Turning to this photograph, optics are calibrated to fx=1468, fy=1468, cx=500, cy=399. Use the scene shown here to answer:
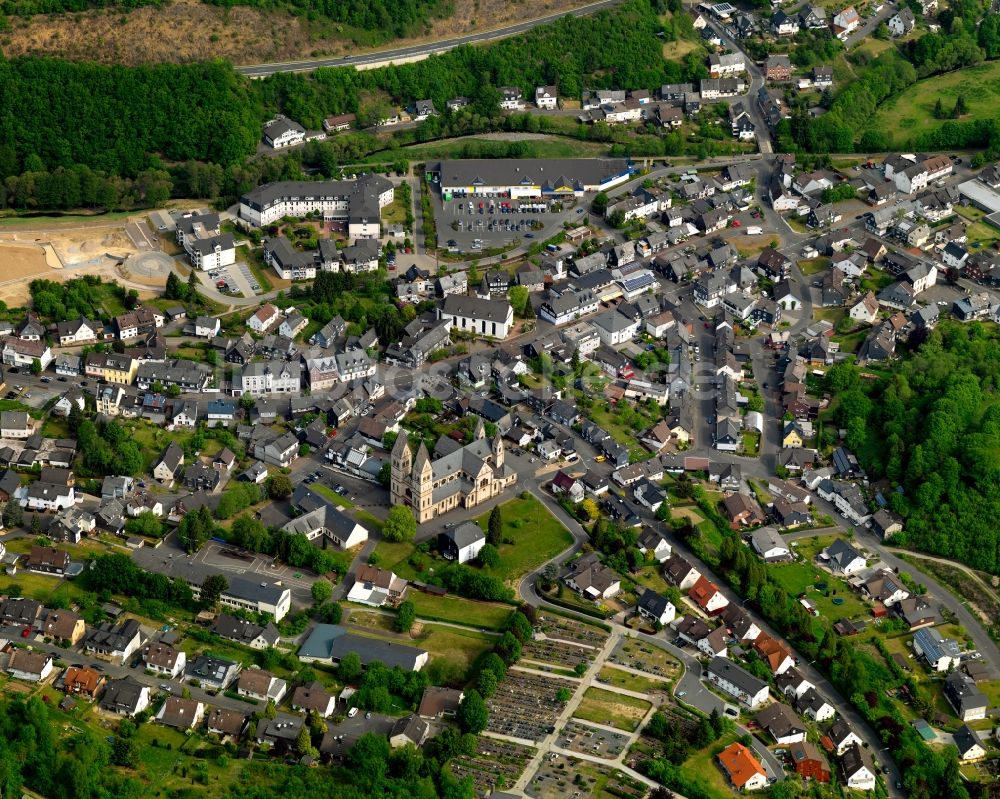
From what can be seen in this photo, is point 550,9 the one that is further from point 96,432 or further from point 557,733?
point 557,733

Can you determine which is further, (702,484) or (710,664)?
(702,484)

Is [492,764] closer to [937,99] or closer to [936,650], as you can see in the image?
[936,650]

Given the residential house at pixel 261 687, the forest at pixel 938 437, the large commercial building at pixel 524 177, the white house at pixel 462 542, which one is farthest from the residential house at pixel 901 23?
the residential house at pixel 261 687

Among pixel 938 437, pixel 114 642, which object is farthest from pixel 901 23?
pixel 114 642

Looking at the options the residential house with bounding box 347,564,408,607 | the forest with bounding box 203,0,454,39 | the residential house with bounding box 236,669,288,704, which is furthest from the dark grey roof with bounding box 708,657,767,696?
the forest with bounding box 203,0,454,39

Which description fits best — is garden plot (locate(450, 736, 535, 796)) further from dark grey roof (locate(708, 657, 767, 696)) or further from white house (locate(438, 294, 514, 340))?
white house (locate(438, 294, 514, 340))

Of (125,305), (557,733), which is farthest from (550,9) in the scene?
(557,733)
